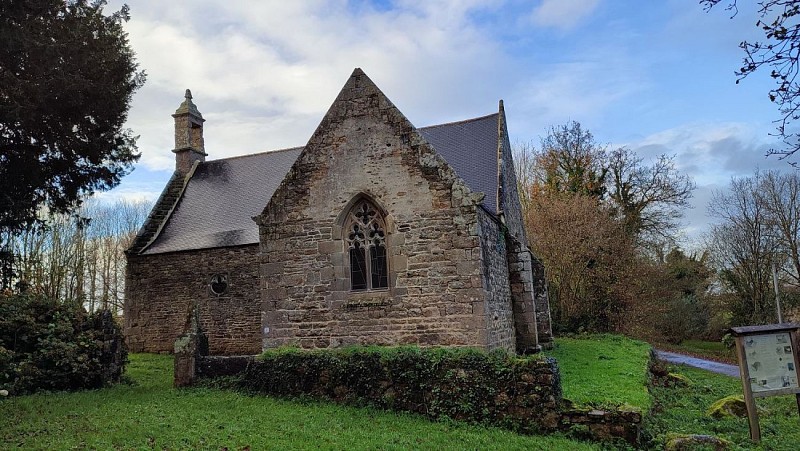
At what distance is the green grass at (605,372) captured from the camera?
9.24 meters

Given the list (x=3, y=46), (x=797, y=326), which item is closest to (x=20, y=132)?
(x=3, y=46)

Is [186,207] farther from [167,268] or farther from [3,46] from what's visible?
[3,46]

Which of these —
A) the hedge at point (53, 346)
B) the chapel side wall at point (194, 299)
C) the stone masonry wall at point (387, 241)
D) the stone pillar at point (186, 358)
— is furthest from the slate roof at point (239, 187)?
the stone pillar at point (186, 358)

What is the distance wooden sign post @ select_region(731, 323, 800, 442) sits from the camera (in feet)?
28.1

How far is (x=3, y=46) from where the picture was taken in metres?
10.1

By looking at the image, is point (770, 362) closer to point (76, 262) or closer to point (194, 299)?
point (194, 299)

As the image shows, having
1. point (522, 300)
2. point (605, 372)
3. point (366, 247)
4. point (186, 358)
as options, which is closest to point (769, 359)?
point (605, 372)

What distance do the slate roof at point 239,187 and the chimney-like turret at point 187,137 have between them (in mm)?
653

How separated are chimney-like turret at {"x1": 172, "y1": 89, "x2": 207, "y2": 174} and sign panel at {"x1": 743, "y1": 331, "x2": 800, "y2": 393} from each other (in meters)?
22.1

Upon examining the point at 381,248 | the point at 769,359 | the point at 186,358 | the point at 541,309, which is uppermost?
the point at 381,248

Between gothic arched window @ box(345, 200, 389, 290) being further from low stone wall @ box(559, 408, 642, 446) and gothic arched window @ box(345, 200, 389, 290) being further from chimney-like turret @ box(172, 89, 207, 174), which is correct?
chimney-like turret @ box(172, 89, 207, 174)

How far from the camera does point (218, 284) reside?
19500 mm

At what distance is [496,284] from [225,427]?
7286 mm

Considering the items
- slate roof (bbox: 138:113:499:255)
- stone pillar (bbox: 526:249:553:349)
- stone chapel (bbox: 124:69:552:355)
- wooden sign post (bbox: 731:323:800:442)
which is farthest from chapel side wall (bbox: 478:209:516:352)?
→ wooden sign post (bbox: 731:323:800:442)
